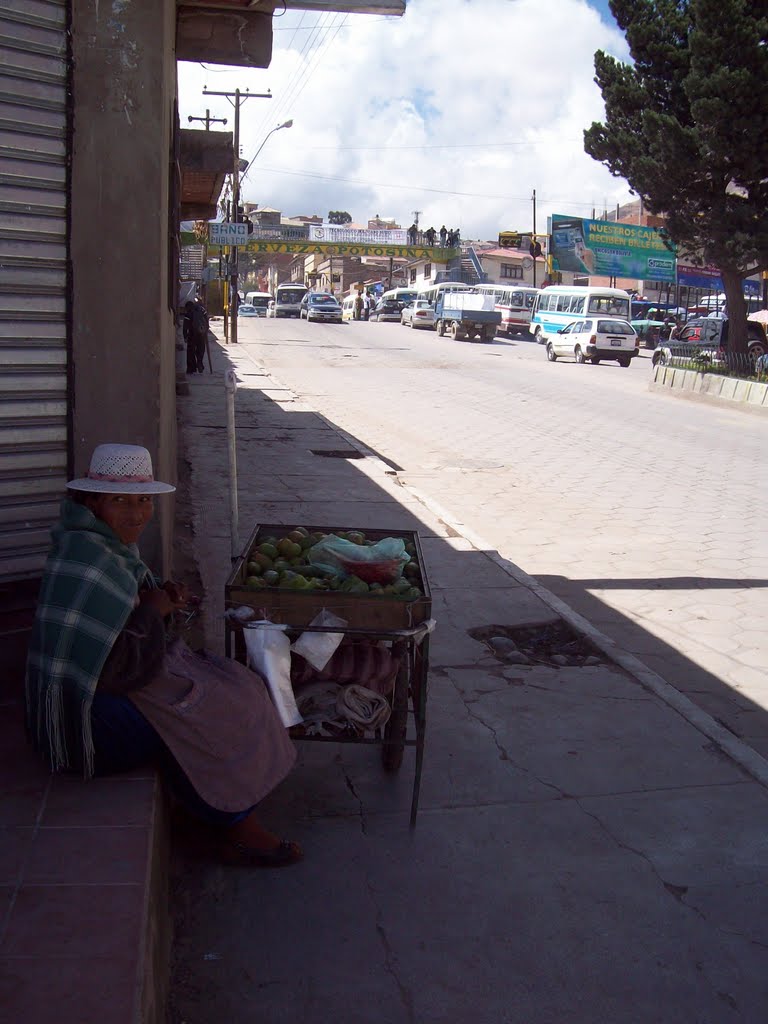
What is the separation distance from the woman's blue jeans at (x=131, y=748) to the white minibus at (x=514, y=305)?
1749 inches

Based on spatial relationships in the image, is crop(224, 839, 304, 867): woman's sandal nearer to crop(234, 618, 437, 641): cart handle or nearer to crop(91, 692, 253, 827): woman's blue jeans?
crop(91, 692, 253, 827): woman's blue jeans

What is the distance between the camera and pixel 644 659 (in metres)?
5.49

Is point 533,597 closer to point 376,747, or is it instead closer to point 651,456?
point 376,747

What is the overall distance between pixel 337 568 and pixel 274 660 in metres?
0.49

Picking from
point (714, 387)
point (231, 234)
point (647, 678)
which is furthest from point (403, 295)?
point (647, 678)

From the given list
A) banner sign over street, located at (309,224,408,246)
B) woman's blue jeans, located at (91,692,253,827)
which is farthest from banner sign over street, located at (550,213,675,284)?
woman's blue jeans, located at (91,692,253,827)

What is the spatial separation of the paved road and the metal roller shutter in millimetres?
3257

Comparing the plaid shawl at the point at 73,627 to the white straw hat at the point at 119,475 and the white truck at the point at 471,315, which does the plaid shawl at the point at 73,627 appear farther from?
the white truck at the point at 471,315

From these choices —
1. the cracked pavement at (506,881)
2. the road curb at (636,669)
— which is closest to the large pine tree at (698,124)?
the road curb at (636,669)

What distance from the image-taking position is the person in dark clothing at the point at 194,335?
21.2 m

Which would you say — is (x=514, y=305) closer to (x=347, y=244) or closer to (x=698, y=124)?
(x=347, y=244)

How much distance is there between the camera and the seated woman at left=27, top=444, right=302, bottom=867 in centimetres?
277

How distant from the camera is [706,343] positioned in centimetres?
3212

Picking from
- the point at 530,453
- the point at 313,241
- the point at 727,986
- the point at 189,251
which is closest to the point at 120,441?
the point at 727,986
